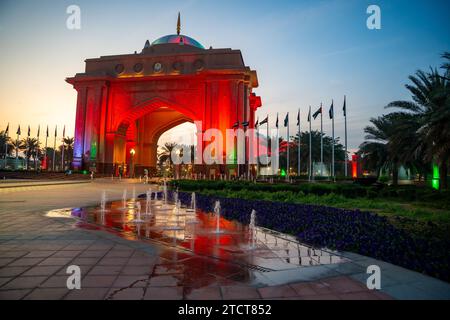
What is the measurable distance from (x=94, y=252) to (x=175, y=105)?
31915mm

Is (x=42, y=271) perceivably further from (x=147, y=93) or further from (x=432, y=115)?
(x=147, y=93)

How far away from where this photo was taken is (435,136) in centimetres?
1295

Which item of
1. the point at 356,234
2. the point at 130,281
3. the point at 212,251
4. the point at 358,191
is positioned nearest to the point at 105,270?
the point at 130,281

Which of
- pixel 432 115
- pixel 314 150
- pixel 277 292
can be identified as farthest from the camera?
pixel 314 150

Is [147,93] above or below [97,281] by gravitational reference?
above

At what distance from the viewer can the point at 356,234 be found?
5.57m

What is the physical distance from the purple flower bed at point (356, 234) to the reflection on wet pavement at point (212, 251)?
498mm

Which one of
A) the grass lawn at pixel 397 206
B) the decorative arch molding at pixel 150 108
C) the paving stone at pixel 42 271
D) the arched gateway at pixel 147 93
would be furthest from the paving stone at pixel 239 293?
the decorative arch molding at pixel 150 108

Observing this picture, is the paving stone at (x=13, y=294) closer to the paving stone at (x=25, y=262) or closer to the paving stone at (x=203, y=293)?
the paving stone at (x=25, y=262)

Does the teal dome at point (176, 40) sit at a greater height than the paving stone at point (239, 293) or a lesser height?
greater

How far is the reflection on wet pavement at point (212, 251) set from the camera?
334 cm

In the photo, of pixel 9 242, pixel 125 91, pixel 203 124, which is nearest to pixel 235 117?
pixel 203 124

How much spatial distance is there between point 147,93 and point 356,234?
33.7 metres

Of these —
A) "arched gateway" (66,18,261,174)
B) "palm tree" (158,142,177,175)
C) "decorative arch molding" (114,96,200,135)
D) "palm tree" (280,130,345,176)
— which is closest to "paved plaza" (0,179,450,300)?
"arched gateway" (66,18,261,174)
